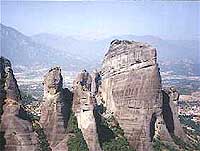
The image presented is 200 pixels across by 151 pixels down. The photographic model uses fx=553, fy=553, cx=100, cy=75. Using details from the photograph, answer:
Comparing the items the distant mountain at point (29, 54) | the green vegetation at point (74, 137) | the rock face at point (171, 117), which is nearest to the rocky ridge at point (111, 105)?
the green vegetation at point (74, 137)

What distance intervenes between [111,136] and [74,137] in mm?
2141

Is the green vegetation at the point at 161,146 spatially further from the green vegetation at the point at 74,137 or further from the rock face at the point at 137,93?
the green vegetation at the point at 74,137

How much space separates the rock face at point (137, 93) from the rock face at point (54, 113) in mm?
3307

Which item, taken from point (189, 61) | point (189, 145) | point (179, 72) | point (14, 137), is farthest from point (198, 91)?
point (14, 137)

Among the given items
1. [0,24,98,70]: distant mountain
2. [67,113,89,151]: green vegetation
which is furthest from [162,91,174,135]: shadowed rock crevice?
[0,24,98,70]: distant mountain

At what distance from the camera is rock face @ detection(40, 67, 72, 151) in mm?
26234

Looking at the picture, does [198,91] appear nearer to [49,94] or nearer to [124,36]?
[124,36]

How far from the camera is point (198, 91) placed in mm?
101812

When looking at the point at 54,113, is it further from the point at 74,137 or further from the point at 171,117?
the point at 171,117

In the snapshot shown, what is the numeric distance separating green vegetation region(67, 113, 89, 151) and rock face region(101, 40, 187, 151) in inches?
106

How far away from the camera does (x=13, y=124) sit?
24.0 metres

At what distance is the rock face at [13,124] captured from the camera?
23.8 metres

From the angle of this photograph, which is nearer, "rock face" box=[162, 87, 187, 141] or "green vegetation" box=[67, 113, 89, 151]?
"green vegetation" box=[67, 113, 89, 151]

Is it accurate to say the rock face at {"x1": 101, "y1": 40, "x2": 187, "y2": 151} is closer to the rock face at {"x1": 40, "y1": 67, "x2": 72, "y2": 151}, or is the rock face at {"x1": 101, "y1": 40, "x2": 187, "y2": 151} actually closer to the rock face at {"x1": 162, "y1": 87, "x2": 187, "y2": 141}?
the rock face at {"x1": 162, "y1": 87, "x2": 187, "y2": 141}
